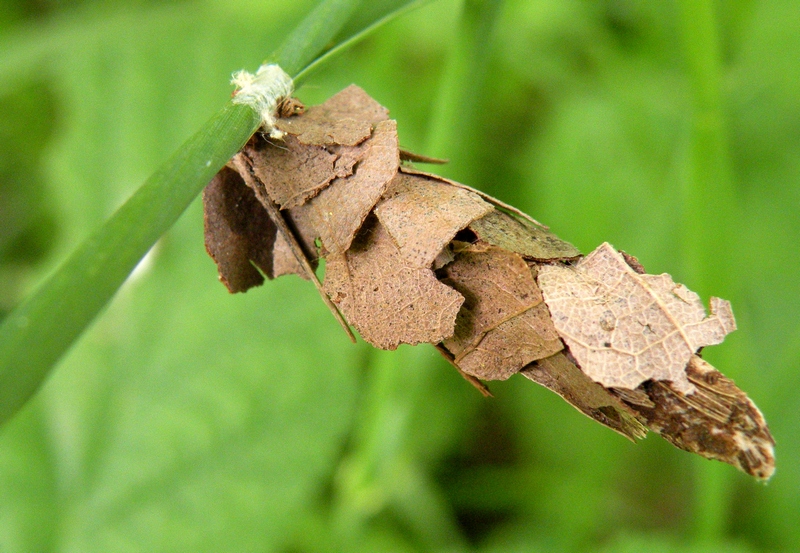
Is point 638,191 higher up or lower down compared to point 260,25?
lower down

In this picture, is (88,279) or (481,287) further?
(481,287)

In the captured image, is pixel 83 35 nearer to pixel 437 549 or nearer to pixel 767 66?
pixel 437 549

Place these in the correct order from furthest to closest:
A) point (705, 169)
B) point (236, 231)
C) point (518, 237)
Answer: point (705, 169) < point (236, 231) < point (518, 237)

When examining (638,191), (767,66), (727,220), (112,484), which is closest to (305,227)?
(727,220)

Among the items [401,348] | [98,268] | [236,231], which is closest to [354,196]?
[236,231]

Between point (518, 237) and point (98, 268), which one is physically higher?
point (518, 237)

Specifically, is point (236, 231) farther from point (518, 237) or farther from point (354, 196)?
point (518, 237)

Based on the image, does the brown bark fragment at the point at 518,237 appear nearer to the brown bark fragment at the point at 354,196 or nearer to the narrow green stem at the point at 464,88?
the brown bark fragment at the point at 354,196
